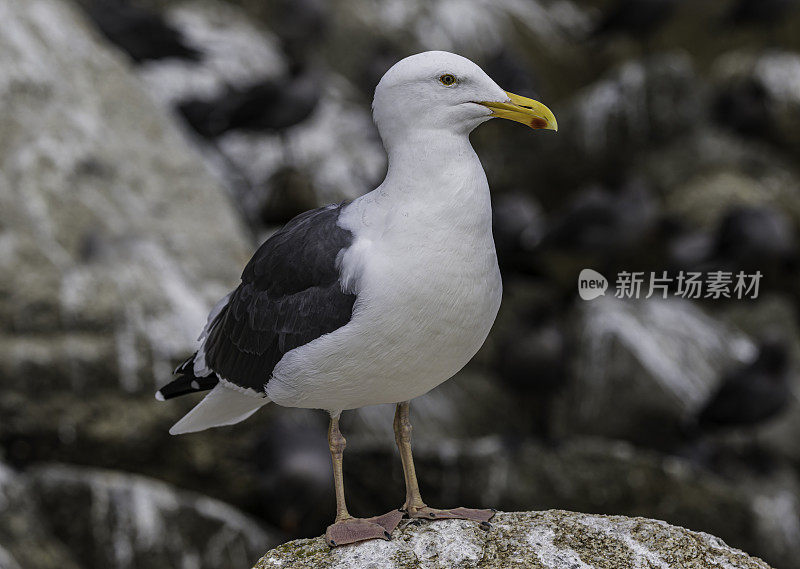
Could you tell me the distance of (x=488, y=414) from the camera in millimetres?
10492

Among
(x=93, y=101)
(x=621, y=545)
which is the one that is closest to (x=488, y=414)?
(x=93, y=101)

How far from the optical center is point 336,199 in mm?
12867

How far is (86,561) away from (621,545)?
473cm

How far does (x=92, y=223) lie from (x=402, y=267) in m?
5.36

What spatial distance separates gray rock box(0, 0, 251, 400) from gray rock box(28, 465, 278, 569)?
730 mm

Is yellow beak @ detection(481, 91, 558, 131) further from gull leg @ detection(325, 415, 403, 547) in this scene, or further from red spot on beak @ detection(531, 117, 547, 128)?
gull leg @ detection(325, 415, 403, 547)

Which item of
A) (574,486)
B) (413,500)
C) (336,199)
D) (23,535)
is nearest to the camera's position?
(413,500)

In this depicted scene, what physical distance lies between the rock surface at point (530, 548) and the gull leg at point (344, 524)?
5 centimetres

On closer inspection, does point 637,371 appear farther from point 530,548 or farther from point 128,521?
point 530,548

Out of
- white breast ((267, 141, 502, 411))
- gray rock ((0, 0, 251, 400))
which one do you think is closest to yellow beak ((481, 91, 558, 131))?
white breast ((267, 141, 502, 411))

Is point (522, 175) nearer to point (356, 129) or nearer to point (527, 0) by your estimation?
point (356, 129)

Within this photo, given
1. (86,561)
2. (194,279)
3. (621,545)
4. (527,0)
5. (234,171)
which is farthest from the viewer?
(527,0)

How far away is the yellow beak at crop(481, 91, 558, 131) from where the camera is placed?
385 centimetres

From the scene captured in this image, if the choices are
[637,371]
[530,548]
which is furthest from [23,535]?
[637,371]
